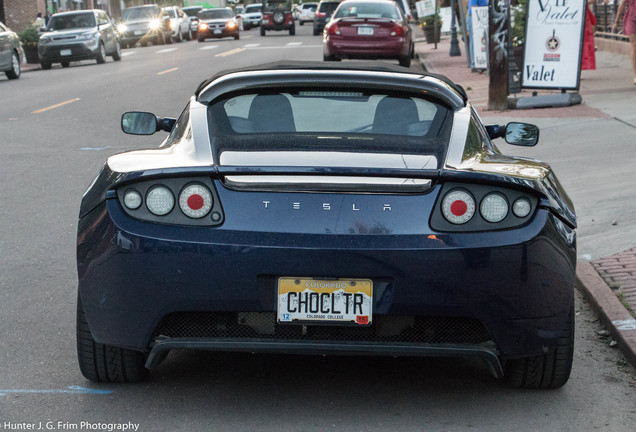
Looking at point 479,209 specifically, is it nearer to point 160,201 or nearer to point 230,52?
point 160,201

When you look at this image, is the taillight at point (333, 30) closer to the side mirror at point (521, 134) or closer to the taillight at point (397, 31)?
the taillight at point (397, 31)

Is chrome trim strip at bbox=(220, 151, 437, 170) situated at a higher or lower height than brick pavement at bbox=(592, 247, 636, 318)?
higher

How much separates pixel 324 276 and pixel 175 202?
0.62 meters

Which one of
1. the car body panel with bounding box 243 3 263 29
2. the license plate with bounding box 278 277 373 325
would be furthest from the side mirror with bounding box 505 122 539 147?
the car body panel with bounding box 243 3 263 29

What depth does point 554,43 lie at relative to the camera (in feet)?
51.6

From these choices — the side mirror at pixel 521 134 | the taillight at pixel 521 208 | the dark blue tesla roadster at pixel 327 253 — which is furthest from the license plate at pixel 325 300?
the side mirror at pixel 521 134

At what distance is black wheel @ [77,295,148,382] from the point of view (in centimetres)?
427

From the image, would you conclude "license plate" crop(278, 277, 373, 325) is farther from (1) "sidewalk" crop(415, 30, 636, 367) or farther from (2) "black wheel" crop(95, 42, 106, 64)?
(2) "black wheel" crop(95, 42, 106, 64)

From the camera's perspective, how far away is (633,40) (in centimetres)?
1614

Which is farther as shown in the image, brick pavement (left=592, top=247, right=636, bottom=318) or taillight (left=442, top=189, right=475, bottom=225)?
brick pavement (left=592, top=247, right=636, bottom=318)

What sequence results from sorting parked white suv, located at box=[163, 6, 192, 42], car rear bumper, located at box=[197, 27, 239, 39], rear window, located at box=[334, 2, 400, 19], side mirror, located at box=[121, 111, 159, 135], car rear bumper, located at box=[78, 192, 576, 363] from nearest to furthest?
car rear bumper, located at box=[78, 192, 576, 363] < side mirror, located at box=[121, 111, 159, 135] < rear window, located at box=[334, 2, 400, 19] < car rear bumper, located at box=[197, 27, 239, 39] < parked white suv, located at box=[163, 6, 192, 42]

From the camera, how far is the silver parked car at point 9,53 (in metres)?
26.1

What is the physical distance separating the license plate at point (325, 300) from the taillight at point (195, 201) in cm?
38

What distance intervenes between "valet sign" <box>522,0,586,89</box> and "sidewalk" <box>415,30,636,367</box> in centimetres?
52
